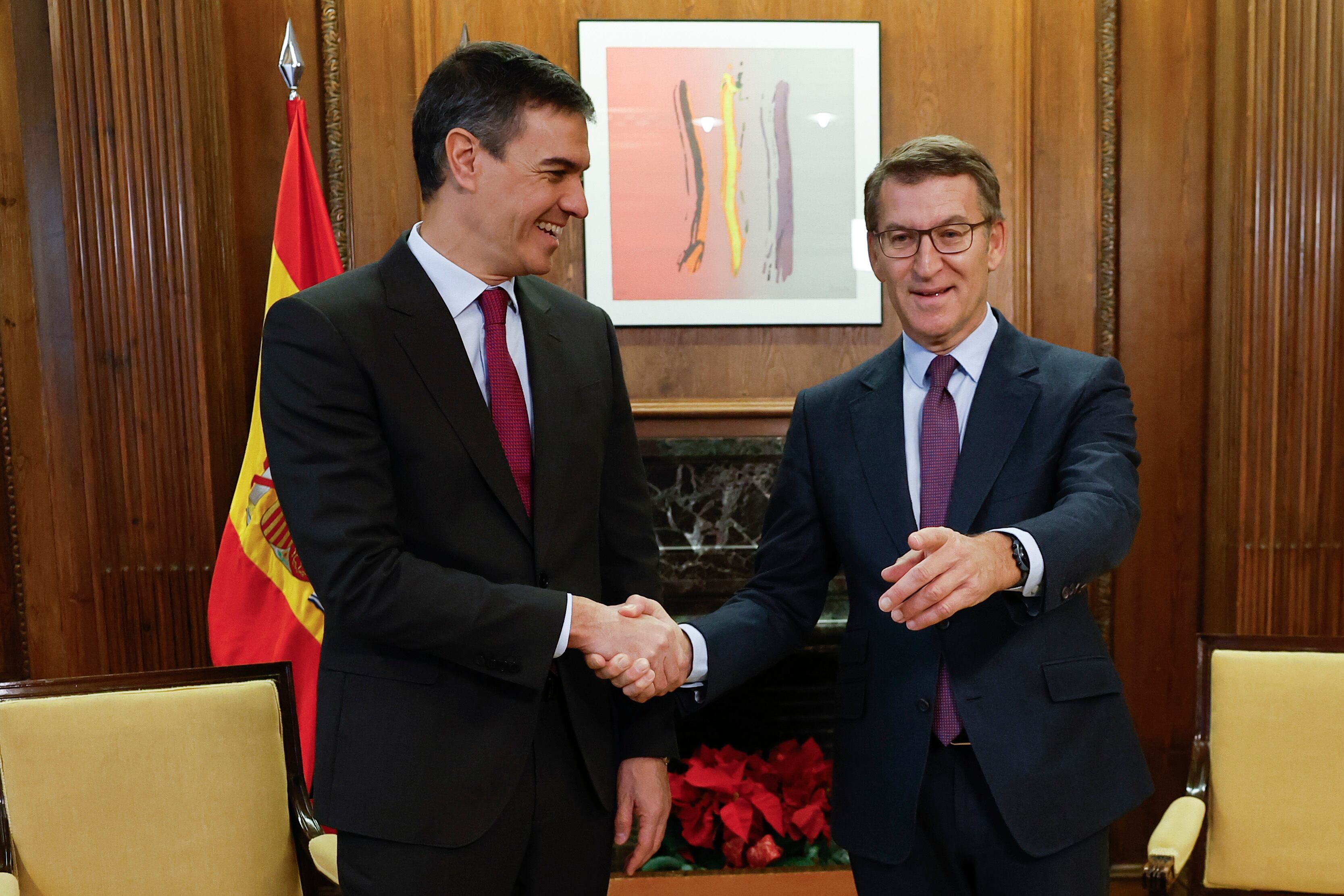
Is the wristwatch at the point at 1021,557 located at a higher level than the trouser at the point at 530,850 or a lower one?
higher

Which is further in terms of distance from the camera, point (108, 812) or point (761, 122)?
point (761, 122)

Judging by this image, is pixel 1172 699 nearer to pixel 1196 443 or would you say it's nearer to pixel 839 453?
pixel 1196 443

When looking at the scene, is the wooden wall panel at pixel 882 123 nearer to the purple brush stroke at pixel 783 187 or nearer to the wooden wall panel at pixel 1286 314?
the purple brush stroke at pixel 783 187

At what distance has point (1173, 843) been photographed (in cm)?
197

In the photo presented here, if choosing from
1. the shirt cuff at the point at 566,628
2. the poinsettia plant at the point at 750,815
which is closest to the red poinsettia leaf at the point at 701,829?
the poinsettia plant at the point at 750,815

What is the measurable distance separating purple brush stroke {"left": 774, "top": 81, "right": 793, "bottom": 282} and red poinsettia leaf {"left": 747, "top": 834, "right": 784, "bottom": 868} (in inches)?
Result: 68.1

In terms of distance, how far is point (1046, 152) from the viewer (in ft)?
11.0

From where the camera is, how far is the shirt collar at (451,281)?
1.58 metres

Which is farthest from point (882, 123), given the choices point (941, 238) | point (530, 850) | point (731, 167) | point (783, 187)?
point (530, 850)

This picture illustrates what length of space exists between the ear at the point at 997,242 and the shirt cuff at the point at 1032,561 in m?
0.49

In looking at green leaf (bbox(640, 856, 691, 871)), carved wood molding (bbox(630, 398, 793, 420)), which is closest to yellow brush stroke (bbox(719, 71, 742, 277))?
carved wood molding (bbox(630, 398, 793, 420))

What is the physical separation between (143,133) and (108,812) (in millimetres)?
1736

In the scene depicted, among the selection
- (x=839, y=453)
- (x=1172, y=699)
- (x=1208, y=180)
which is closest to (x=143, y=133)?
(x=839, y=453)

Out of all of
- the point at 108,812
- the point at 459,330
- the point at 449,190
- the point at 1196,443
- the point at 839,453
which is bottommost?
the point at 108,812
